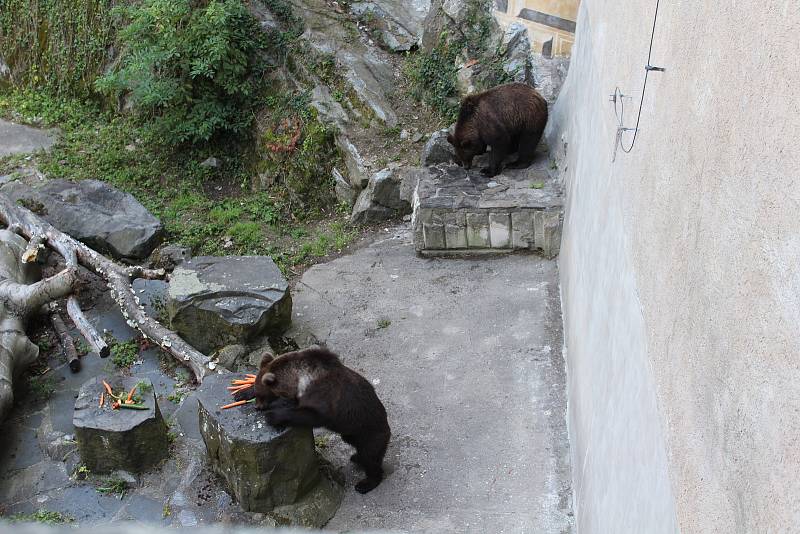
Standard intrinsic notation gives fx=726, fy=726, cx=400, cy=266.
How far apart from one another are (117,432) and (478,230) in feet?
14.6

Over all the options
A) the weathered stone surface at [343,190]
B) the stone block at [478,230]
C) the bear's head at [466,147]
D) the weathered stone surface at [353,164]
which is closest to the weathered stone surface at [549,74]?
the bear's head at [466,147]

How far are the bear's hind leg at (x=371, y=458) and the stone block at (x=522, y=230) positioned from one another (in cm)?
352

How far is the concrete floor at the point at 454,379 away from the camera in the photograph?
Answer: 5.55 m

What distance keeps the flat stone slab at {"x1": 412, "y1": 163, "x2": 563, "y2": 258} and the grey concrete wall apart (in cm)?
381

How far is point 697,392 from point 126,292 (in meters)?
7.13

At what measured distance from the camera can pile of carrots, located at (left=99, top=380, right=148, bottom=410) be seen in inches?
231

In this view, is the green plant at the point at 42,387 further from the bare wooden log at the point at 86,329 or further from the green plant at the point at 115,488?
the green plant at the point at 115,488

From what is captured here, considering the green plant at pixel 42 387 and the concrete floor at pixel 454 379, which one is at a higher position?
the concrete floor at pixel 454 379

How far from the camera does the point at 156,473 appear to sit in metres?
6.05

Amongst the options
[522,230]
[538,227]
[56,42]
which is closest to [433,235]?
[522,230]

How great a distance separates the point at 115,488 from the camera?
591 cm

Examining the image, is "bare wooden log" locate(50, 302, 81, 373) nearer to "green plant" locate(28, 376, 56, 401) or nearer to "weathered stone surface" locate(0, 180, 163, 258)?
"green plant" locate(28, 376, 56, 401)

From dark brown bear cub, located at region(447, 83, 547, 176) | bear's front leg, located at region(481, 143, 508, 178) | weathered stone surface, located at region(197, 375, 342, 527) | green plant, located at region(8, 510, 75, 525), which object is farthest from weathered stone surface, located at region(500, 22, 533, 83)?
green plant, located at region(8, 510, 75, 525)

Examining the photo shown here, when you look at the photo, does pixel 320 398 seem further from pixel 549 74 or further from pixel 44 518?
pixel 549 74
